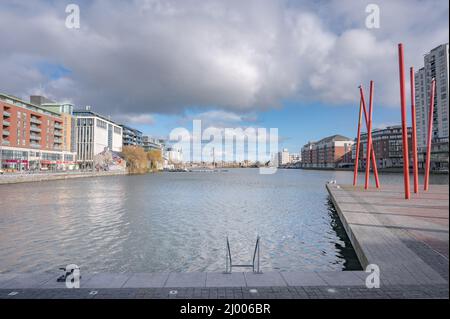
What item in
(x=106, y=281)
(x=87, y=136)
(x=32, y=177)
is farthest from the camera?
(x=87, y=136)

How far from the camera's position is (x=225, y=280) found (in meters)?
7.07

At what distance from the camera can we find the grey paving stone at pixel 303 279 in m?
6.74

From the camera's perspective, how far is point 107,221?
20.7 metres

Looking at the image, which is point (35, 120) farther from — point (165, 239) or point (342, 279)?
point (342, 279)

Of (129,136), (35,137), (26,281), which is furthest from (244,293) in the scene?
(129,136)

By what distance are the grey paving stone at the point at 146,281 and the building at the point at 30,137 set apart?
90696mm

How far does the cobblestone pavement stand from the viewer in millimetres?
6121

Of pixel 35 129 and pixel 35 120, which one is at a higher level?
pixel 35 120

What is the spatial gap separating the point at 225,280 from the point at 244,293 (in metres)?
0.84

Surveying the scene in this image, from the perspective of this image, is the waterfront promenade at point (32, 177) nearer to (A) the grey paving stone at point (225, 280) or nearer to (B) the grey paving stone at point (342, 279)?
(A) the grey paving stone at point (225, 280)

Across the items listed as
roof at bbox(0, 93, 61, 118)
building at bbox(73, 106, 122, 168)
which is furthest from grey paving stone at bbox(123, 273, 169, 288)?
building at bbox(73, 106, 122, 168)

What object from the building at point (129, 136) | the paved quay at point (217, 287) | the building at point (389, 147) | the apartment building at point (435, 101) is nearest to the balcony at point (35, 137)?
the building at point (129, 136)

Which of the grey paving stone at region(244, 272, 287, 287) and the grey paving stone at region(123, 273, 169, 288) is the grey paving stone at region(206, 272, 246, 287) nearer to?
the grey paving stone at region(244, 272, 287, 287)

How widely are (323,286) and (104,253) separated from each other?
1001cm
